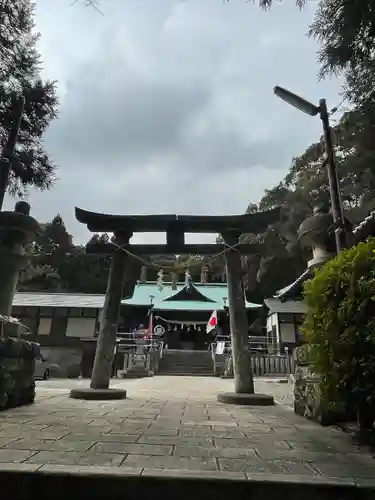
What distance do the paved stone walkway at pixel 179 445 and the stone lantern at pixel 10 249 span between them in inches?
65.9

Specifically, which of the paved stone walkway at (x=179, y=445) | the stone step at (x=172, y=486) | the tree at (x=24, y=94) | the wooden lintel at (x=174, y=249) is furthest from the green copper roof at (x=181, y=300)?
the stone step at (x=172, y=486)

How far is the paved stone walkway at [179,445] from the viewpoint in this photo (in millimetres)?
2391

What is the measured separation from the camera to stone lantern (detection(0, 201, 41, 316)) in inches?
227

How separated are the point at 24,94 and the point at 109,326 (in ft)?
14.3

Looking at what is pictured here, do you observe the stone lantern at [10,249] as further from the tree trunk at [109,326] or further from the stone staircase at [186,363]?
the stone staircase at [186,363]

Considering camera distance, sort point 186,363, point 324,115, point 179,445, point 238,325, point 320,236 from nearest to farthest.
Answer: point 179,445 → point 320,236 → point 324,115 → point 238,325 → point 186,363

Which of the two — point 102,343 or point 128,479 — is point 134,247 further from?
point 128,479

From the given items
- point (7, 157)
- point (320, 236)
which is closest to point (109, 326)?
point (7, 157)

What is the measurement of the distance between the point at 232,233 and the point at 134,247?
6.78 feet

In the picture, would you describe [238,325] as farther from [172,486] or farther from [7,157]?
[172,486]

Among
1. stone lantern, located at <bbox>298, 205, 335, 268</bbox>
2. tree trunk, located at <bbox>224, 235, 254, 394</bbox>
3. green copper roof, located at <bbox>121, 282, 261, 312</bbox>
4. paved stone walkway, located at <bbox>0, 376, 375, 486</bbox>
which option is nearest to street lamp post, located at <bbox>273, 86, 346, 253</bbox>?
stone lantern, located at <bbox>298, 205, 335, 268</bbox>

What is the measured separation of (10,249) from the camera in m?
5.85

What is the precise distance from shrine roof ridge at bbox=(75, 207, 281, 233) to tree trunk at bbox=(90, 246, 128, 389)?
648 millimetres

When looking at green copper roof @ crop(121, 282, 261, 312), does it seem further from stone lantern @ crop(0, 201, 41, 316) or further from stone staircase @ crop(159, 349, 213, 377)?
stone lantern @ crop(0, 201, 41, 316)
